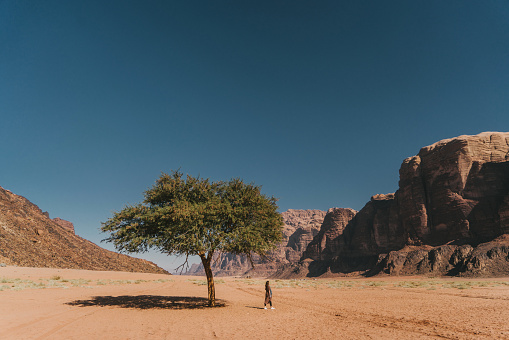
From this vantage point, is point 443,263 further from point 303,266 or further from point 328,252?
point 303,266

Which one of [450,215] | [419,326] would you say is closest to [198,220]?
[419,326]

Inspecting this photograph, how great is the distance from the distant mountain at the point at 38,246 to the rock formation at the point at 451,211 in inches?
3877

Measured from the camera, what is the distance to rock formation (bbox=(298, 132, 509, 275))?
80688 millimetres

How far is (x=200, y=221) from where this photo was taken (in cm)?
1823

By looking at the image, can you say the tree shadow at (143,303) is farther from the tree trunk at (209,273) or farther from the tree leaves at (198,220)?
the tree leaves at (198,220)

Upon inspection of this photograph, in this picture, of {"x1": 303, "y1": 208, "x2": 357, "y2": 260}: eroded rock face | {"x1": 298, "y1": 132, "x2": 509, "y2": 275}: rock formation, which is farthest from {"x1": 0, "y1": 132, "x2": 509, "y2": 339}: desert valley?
{"x1": 303, "y1": 208, "x2": 357, "y2": 260}: eroded rock face

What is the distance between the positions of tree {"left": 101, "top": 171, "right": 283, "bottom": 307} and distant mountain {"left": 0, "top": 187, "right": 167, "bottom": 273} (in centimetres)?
6214

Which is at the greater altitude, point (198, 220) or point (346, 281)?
point (198, 220)

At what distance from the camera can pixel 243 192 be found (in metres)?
21.1

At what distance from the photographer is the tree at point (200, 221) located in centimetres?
1844

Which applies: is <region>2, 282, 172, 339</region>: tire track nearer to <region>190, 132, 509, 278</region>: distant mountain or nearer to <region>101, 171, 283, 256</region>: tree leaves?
<region>101, 171, 283, 256</region>: tree leaves

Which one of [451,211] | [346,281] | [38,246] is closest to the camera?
[38,246]

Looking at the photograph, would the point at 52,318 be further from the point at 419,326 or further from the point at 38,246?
the point at 38,246

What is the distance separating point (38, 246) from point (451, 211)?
125m
